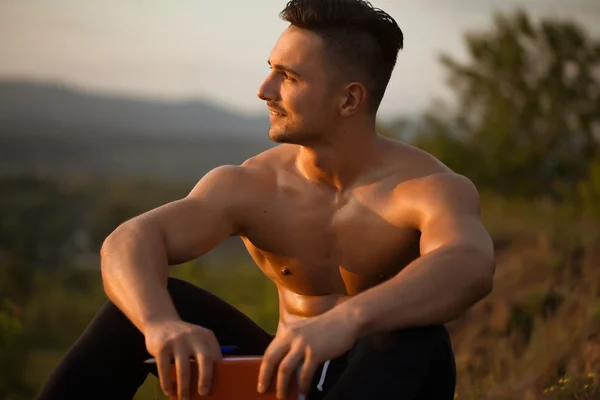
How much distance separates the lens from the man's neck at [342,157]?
2916 millimetres

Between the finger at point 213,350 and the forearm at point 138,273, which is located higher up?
the forearm at point 138,273

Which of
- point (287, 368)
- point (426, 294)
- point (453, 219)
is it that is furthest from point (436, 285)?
point (287, 368)

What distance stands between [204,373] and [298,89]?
0.79 meters

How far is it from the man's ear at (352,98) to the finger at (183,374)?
2.60 ft

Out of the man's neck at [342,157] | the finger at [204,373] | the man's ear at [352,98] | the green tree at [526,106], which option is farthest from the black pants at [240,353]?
the green tree at [526,106]

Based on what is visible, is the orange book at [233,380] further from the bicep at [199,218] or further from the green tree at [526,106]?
the green tree at [526,106]

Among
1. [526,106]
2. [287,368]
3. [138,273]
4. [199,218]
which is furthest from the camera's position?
[526,106]

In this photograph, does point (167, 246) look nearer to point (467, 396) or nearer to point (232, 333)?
point (232, 333)

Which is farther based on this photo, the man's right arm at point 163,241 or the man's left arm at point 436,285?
the man's right arm at point 163,241

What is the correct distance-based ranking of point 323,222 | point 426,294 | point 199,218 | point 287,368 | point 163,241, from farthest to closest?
1. point 323,222
2. point 199,218
3. point 163,241
4. point 426,294
5. point 287,368

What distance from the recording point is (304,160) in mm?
2971

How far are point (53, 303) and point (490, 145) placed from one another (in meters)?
4.74

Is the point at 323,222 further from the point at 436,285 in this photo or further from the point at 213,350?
the point at 213,350

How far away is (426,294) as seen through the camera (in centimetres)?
242
